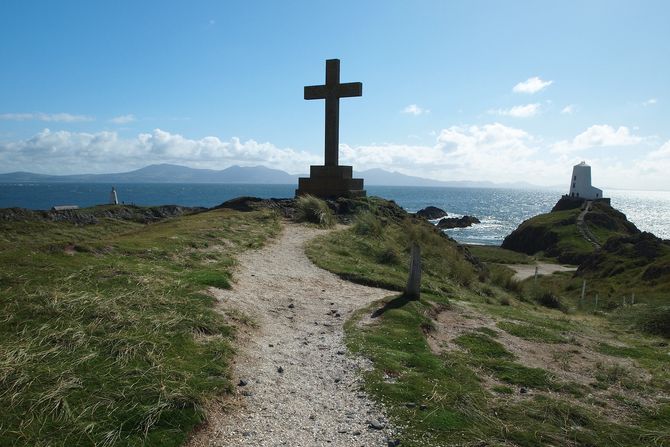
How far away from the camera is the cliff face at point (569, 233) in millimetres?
63219

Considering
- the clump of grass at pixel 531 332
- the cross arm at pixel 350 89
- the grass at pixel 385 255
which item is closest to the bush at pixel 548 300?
the grass at pixel 385 255

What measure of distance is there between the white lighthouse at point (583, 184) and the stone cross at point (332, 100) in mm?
94651

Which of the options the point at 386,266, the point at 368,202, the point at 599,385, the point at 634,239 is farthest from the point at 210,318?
the point at 634,239

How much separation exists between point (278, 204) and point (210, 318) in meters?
16.7

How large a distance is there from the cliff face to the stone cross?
45.7 m

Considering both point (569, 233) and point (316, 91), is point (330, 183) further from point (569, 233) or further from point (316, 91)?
point (569, 233)

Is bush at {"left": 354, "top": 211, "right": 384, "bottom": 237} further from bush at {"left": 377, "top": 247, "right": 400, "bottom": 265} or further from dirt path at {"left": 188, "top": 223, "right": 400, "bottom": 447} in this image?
dirt path at {"left": 188, "top": 223, "right": 400, "bottom": 447}

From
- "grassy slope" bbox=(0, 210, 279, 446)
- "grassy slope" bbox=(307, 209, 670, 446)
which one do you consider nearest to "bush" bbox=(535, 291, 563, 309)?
"grassy slope" bbox=(307, 209, 670, 446)

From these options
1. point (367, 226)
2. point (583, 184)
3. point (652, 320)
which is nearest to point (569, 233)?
point (583, 184)

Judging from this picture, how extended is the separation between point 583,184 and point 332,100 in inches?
3776

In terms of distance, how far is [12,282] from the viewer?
24.6ft

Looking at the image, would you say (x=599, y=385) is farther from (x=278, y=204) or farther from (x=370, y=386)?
(x=278, y=204)

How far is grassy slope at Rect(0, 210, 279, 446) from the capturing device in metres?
4.38

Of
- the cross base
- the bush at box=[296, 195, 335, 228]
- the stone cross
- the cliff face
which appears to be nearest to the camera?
the bush at box=[296, 195, 335, 228]
